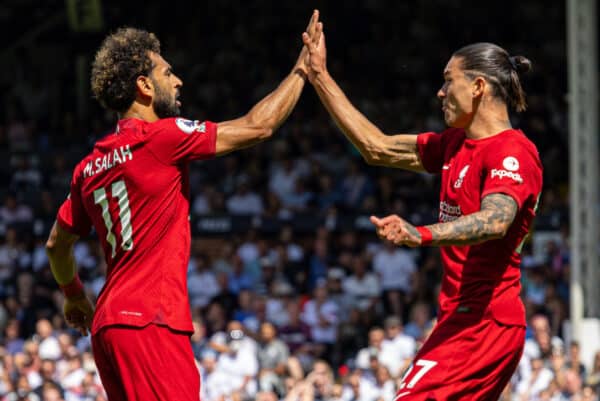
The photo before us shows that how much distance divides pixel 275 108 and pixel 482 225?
1.32m

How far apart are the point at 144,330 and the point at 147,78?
1.20m

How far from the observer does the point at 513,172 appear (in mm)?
5027

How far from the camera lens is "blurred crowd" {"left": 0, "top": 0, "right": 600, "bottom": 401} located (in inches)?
552

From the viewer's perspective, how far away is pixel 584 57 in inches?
600

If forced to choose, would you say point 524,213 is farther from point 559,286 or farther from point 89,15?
point 89,15

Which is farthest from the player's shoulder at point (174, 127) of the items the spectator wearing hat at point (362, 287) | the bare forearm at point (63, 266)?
the spectator wearing hat at point (362, 287)

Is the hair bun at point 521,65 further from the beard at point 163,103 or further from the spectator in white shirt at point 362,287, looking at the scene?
the spectator in white shirt at point 362,287

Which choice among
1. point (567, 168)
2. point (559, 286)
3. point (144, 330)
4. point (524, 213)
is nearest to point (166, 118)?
point (144, 330)

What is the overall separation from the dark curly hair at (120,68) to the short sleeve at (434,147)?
4.94 feet

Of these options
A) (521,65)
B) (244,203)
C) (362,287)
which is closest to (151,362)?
(521,65)

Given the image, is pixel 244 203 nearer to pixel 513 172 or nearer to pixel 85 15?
pixel 85 15

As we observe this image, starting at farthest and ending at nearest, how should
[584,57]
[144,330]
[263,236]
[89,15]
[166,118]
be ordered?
1. [89,15]
2. [263,236]
3. [584,57]
4. [166,118]
5. [144,330]

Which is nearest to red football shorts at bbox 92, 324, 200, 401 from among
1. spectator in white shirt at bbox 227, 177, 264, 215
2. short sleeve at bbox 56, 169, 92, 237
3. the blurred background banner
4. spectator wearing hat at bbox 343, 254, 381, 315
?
short sleeve at bbox 56, 169, 92, 237

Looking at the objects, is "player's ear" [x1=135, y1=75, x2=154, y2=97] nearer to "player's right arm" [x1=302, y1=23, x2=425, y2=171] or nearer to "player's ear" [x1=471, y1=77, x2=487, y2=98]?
"player's right arm" [x1=302, y1=23, x2=425, y2=171]
